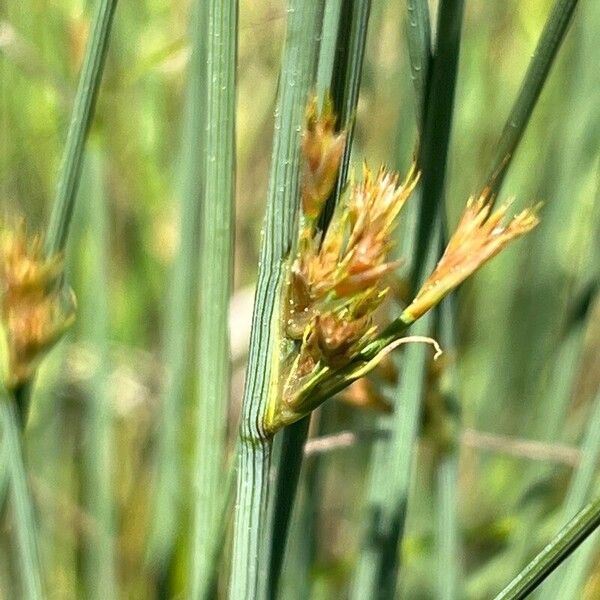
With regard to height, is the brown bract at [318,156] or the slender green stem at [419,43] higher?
the slender green stem at [419,43]

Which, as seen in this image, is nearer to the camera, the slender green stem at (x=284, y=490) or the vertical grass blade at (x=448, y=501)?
the slender green stem at (x=284, y=490)

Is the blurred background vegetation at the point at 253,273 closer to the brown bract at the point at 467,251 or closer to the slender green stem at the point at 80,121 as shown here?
the slender green stem at the point at 80,121

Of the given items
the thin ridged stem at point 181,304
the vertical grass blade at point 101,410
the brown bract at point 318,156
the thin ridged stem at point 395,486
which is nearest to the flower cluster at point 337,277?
the brown bract at point 318,156

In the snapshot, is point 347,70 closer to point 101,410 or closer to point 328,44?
point 328,44

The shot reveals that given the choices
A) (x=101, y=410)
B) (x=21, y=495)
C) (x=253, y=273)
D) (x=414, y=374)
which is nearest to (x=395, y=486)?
(x=414, y=374)

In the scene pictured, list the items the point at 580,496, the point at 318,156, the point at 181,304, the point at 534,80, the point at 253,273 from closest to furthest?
the point at 318,156 → the point at 534,80 → the point at 580,496 → the point at 181,304 → the point at 253,273

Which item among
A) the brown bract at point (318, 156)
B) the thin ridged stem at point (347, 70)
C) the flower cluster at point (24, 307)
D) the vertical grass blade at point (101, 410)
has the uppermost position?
the thin ridged stem at point (347, 70)

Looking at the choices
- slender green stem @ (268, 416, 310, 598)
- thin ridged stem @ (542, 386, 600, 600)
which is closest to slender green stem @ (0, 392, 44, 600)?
slender green stem @ (268, 416, 310, 598)
